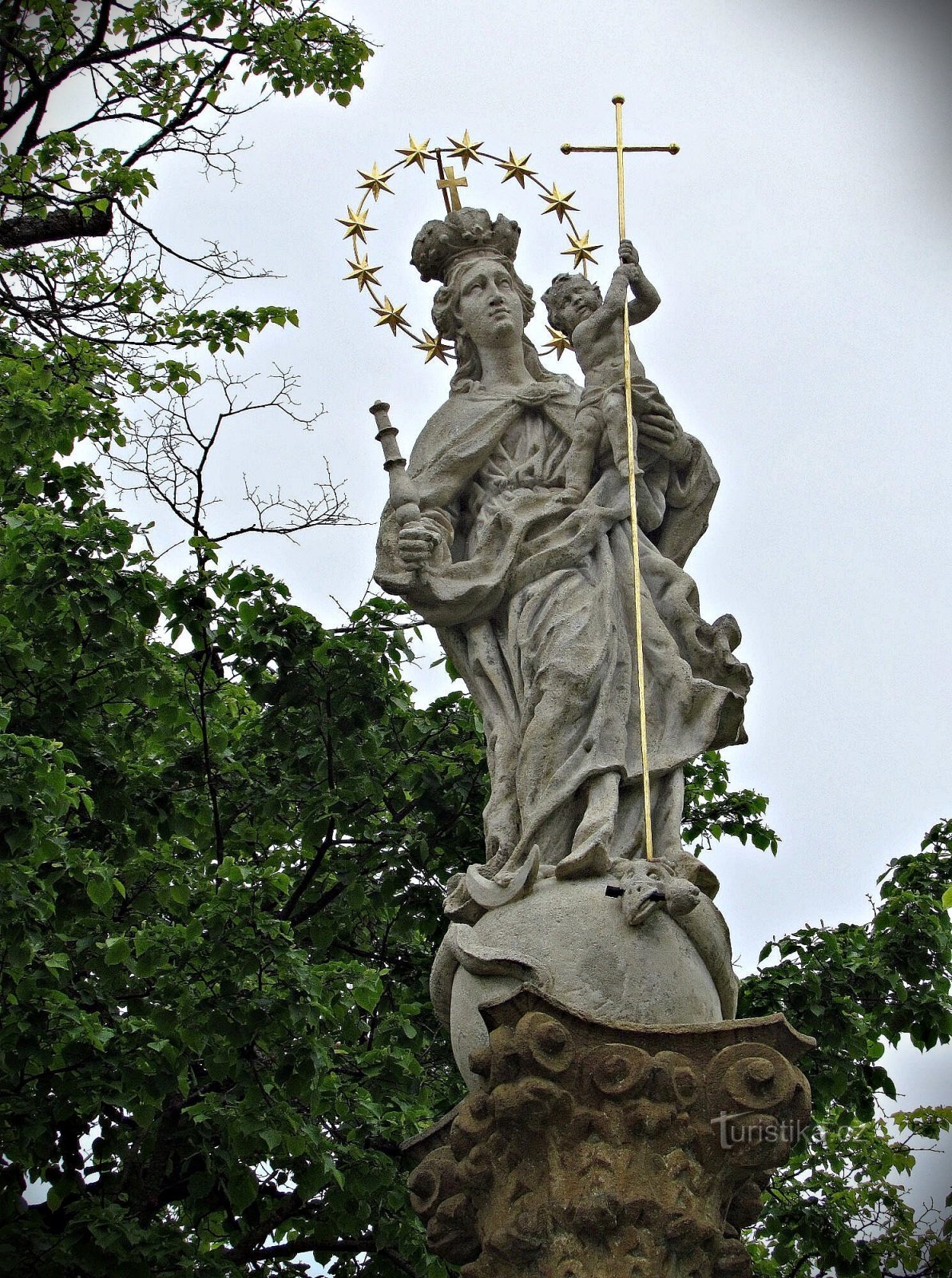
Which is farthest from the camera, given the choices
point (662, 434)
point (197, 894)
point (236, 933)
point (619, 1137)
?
point (197, 894)

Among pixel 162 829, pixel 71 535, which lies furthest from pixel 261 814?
pixel 71 535

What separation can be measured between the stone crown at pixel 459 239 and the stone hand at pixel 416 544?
1436mm

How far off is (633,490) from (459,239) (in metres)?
1.62

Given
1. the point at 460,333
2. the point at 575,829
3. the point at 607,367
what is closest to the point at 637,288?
the point at 607,367

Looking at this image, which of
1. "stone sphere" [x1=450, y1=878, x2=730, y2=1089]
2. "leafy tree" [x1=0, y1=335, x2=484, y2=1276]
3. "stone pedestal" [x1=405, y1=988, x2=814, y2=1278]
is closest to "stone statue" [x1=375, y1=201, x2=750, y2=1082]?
"stone sphere" [x1=450, y1=878, x2=730, y2=1089]

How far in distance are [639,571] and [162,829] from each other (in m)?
3.64

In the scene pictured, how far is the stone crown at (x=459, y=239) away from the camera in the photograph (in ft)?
26.0

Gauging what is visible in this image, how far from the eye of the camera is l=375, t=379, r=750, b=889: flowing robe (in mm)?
6449

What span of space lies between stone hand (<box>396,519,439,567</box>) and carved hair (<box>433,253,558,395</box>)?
974mm

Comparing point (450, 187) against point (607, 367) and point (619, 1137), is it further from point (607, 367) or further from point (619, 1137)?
point (619, 1137)

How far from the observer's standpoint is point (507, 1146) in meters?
5.48

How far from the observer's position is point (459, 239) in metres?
7.93

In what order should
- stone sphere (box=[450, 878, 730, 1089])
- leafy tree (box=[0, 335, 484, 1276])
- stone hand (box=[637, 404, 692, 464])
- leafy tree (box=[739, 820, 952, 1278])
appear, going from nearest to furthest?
1. stone sphere (box=[450, 878, 730, 1089])
2. stone hand (box=[637, 404, 692, 464])
3. leafy tree (box=[0, 335, 484, 1276])
4. leafy tree (box=[739, 820, 952, 1278])

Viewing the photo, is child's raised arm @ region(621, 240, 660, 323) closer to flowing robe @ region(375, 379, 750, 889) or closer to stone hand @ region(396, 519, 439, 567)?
flowing robe @ region(375, 379, 750, 889)
